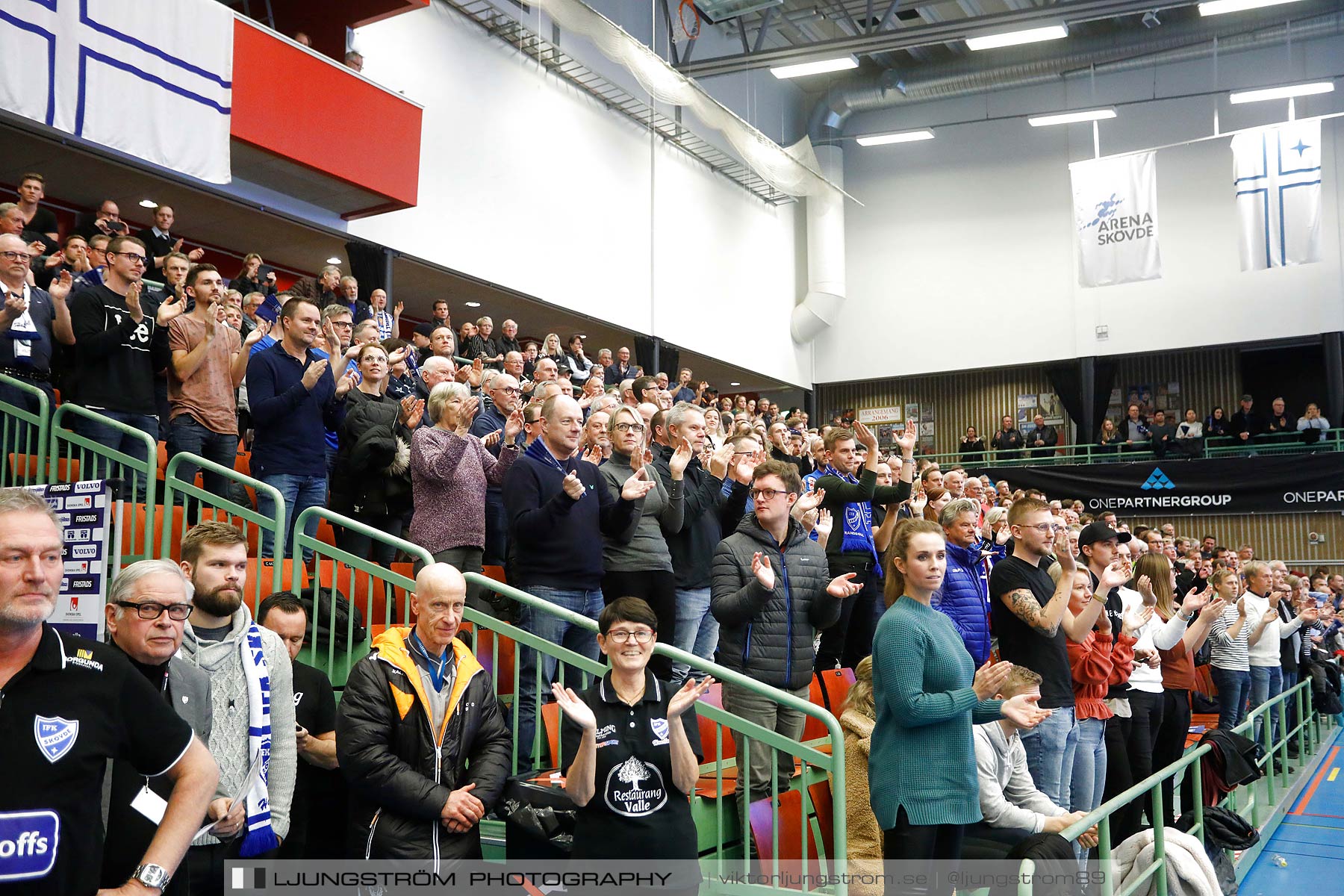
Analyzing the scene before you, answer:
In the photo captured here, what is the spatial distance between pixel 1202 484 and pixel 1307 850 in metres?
13.2

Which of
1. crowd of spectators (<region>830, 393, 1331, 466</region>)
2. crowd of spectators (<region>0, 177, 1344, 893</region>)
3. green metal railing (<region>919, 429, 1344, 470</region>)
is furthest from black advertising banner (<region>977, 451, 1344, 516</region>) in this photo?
crowd of spectators (<region>0, 177, 1344, 893</region>)

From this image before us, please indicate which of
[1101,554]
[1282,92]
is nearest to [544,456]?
[1101,554]

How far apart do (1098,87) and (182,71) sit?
18.2m

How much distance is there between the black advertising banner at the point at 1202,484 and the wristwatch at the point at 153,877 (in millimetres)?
19825

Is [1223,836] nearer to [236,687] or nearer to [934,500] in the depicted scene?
[934,500]

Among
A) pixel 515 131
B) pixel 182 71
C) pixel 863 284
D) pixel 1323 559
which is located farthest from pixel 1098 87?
pixel 182 71

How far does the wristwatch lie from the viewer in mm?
1988

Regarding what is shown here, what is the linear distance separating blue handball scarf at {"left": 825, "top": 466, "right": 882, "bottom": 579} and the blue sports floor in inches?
114

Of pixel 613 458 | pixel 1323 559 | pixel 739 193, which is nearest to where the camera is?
pixel 613 458

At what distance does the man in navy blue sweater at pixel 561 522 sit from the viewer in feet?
15.2

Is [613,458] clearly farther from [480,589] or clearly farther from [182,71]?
[182,71]

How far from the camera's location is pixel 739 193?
2088 centimetres

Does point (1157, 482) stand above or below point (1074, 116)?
below

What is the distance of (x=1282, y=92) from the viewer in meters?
17.9
